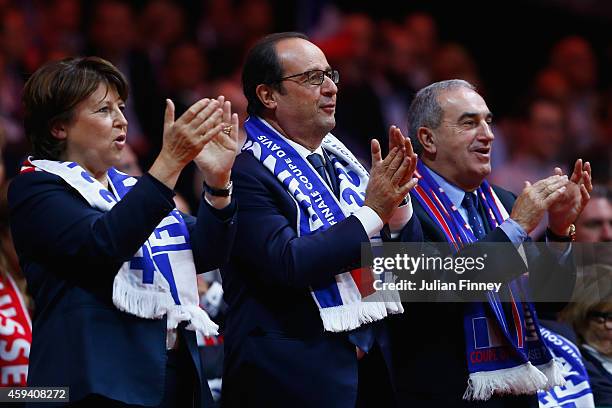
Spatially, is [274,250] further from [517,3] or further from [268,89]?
[517,3]

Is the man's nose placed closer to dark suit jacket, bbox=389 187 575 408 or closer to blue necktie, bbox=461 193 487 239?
dark suit jacket, bbox=389 187 575 408

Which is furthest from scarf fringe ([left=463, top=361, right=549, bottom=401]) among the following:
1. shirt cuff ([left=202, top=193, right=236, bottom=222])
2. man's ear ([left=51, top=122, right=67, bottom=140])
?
man's ear ([left=51, top=122, right=67, bottom=140])

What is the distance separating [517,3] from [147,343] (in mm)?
7159

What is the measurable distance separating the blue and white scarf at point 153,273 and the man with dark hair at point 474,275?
84cm

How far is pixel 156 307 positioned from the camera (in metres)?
2.92

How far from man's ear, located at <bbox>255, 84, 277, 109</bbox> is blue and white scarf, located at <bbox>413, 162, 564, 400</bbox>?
60cm

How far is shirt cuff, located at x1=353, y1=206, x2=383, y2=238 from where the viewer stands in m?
3.13

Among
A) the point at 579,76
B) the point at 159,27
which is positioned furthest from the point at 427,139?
the point at 579,76

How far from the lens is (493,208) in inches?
149

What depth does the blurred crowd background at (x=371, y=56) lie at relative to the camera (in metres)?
6.76

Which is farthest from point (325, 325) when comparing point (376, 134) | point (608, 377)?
point (376, 134)

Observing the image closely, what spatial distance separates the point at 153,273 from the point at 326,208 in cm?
61

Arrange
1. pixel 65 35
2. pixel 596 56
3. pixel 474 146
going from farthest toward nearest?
pixel 596 56
pixel 65 35
pixel 474 146

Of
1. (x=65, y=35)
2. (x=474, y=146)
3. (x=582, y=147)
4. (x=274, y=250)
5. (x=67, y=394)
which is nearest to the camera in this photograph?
(x=67, y=394)
